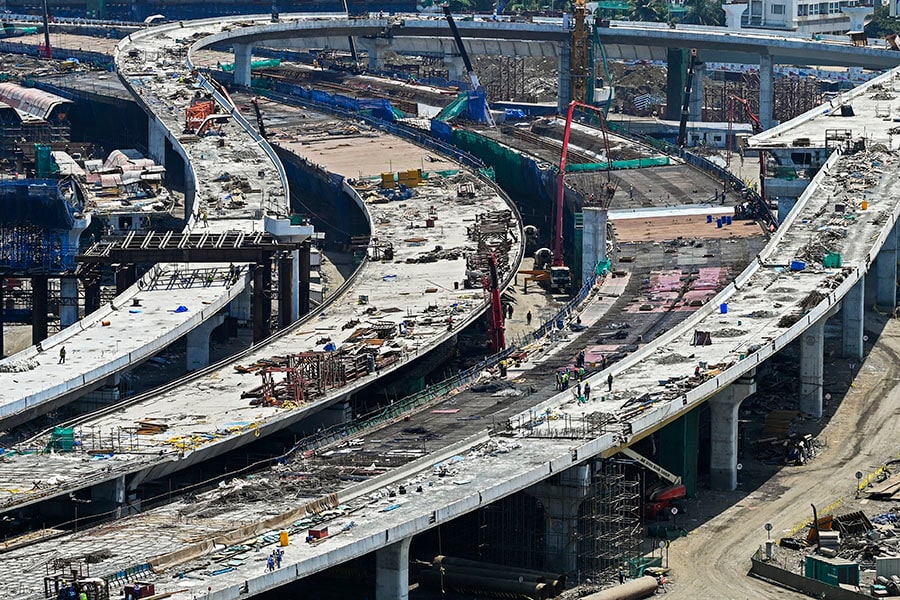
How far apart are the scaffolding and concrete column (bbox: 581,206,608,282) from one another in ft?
187

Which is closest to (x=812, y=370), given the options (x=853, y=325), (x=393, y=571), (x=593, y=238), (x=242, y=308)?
(x=853, y=325)

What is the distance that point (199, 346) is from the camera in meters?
159

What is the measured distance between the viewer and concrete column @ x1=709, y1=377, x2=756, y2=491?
440ft

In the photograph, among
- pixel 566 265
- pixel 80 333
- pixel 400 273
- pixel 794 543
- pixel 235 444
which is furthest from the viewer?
pixel 566 265

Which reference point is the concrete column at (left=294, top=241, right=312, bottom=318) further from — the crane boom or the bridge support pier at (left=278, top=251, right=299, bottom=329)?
the crane boom

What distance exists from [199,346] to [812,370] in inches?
1626

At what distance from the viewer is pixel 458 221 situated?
196500 mm

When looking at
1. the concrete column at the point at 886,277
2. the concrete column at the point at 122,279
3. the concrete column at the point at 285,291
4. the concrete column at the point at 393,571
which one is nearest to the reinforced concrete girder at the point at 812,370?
the concrete column at the point at 886,277

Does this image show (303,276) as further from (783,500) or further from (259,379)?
(783,500)

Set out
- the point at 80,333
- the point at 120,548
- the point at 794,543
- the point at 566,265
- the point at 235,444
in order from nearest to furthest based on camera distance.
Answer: the point at 120,548, the point at 794,543, the point at 235,444, the point at 80,333, the point at 566,265

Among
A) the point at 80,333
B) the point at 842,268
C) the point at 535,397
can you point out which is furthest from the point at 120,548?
the point at 842,268

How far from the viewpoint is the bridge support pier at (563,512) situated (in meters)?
119

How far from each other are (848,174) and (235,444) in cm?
6982

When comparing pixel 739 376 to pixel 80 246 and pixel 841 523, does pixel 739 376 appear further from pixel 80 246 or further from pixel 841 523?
pixel 80 246
